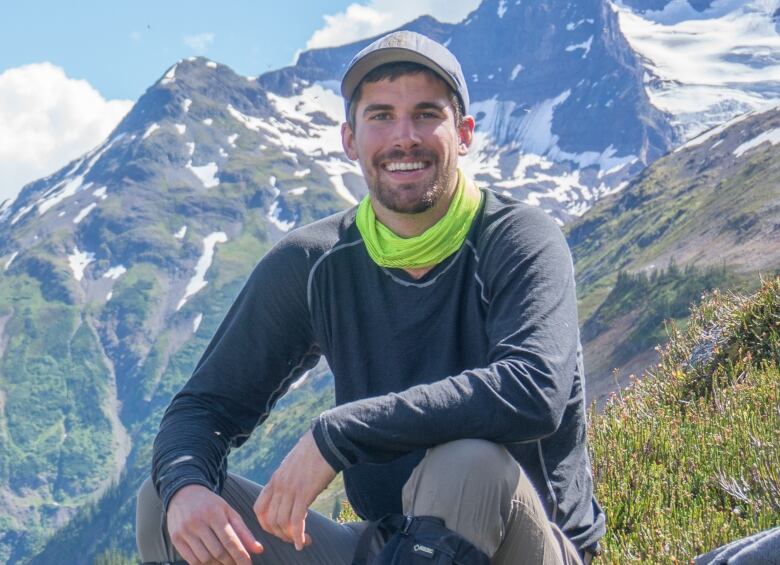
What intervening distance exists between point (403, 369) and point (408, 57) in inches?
62.4

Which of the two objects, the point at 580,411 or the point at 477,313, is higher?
the point at 477,313

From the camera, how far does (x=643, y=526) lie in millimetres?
5070

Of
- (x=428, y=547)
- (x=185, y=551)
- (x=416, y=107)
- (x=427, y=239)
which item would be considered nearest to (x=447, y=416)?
(x=428, y=547)

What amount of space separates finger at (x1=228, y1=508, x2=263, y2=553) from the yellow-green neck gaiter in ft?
4.57

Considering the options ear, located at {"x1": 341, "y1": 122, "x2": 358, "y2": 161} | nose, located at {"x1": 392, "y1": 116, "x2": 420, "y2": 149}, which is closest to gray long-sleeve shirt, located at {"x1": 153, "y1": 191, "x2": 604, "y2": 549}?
ear, located at {"x1": 341, "y1": 122, "x2": 358, "y2": 161}

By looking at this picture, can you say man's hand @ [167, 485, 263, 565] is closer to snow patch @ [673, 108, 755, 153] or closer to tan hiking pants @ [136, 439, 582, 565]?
tan hiking pants @ [136, 439, 582, 565]

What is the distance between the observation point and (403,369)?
466 cm

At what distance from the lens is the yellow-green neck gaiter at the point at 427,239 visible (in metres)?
A: 4.71

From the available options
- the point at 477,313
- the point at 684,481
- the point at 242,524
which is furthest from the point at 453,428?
the point at 684,481

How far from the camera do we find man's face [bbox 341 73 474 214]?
5047 mm

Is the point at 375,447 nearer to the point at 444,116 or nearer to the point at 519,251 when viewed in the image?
the point at 519,251

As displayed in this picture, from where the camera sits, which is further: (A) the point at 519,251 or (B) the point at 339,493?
(B) the point at 339,493

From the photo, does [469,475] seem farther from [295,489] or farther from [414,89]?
[414,89]

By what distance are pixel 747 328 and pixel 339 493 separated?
108941mm
